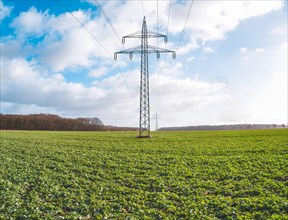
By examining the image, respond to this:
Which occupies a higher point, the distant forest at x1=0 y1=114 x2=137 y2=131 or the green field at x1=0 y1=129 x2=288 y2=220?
the distant forest at x1=0 y1=114 x2=137 y2=131

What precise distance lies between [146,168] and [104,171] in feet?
12.3

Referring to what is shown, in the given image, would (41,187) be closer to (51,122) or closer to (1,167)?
(1,167)

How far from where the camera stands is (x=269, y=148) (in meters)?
34.5

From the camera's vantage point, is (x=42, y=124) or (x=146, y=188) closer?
(x=146, y=188)

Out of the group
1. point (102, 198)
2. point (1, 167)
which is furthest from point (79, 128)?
point (102, 198)

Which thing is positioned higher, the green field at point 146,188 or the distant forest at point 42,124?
the distant forest at point 42,124

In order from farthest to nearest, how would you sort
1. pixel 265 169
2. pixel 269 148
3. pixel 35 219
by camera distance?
1. pixel 269 148
2. pixel 265 169
3. pixel 35 219

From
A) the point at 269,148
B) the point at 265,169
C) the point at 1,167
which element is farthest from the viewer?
the point at 269,148

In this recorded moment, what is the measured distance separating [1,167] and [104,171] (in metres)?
10.1

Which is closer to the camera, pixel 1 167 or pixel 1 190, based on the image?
pixel 1 190

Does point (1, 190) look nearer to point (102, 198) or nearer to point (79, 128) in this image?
point (102, 198)

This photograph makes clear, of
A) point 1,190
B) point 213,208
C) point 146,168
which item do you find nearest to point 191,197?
point 213,208

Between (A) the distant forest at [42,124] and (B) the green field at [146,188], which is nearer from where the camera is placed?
(B) the green field at [146,188]

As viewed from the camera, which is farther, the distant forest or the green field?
the distant forest
